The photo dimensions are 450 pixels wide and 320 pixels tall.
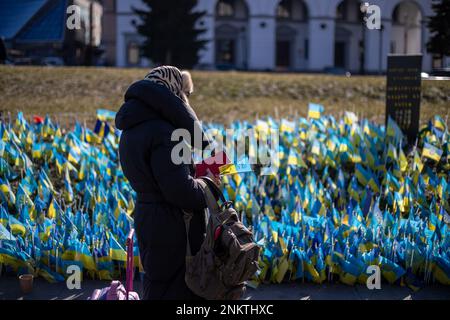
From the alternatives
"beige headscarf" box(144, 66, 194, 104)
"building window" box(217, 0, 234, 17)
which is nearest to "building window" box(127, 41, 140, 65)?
"building window" box(217, 0, 234, 17)

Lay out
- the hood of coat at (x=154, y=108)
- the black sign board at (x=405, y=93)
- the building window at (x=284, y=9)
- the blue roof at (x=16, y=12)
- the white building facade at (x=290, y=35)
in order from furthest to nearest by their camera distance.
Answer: the building window at (x=284, y=9) < the white building facade at (x=290, y=35) < the blue roof at (x=16, y=12) < the black sign board at (x=405, y=93) < the hood of coat at (x=154, y=108)

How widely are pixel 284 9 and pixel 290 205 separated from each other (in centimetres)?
4927

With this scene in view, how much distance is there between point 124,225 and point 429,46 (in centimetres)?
645

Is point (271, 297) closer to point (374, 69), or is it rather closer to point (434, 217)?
point (434, 217)

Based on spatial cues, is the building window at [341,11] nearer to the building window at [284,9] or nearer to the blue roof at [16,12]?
the building window at [284,9]

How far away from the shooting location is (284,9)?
174 ft

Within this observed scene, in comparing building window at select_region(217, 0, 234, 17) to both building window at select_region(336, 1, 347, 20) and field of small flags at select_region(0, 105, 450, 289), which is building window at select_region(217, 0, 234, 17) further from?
field of small flags at select_region(0, 105, 450, 289)

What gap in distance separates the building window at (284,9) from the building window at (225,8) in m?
4.06

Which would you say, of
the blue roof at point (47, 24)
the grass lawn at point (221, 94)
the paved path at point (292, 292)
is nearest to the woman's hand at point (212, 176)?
the paved path at point (292, 292)

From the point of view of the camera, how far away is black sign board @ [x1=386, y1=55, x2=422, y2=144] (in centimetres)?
862

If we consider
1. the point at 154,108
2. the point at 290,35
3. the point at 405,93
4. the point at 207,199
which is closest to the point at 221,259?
the point at 207,199

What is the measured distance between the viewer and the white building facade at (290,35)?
153 ft

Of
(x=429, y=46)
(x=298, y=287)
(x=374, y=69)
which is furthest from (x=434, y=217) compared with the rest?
(x=374, y=69)

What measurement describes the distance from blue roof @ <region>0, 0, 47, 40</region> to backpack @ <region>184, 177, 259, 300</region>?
9.46 metres
